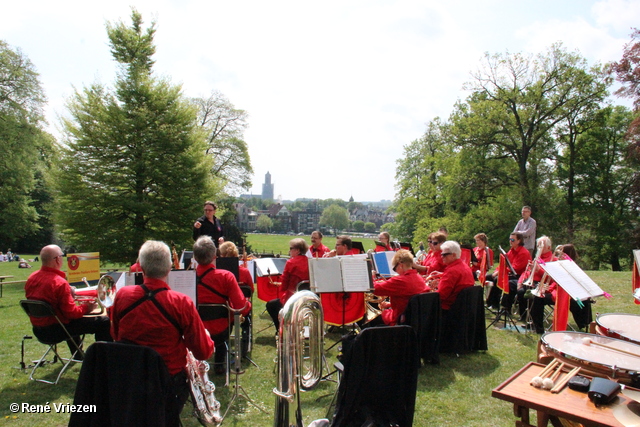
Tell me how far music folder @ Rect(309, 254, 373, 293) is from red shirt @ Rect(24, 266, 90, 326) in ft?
8.95

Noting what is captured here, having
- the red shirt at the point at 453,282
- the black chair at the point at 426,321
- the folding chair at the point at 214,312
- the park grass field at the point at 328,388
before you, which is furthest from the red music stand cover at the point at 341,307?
the folding chair at the point at 214,312

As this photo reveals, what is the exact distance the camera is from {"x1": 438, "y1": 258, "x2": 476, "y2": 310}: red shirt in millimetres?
5570

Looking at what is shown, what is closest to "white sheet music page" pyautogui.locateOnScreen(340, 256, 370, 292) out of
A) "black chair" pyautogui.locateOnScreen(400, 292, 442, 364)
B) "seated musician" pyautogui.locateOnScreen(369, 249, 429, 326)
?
"seated musician" pyautogui.locateOnScreen(369, 249, 429, 326)

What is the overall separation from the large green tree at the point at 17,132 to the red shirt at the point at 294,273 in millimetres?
22485

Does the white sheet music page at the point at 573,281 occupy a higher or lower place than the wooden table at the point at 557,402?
higher

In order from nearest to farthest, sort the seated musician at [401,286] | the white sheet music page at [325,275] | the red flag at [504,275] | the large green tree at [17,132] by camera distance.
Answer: the white sheet music page at [325,275] → the seated musician at [401,286] → the red flag at [504,275] → the large green tree at [17,132]

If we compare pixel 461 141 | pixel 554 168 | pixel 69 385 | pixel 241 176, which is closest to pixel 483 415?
pixel 69 385

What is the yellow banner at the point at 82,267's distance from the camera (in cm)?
783

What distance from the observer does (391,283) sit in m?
5.04

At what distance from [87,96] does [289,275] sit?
53.3 feet

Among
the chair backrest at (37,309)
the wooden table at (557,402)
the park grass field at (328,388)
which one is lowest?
the park grass field at (328,388)

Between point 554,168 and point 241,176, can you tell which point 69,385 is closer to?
point 554,168

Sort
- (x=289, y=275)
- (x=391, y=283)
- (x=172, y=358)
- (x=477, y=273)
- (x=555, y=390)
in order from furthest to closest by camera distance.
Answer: (x=477, y=273) → (x=289, y=275) → (x=391, y=283) → (x=172, y=358) → (x=555, y=390)

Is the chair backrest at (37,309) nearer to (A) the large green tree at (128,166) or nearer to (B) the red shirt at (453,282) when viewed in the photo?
(B) the red shirt at (453,282)
